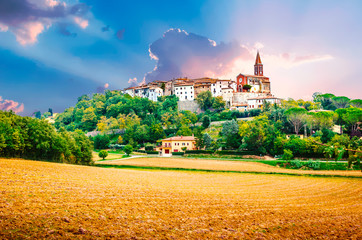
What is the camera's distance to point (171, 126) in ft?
251

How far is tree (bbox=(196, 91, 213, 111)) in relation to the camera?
292 ft

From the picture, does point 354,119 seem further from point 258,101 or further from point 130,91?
point 130,91

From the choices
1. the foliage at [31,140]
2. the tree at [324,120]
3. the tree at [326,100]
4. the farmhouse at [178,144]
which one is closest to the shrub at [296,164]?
the tree at [324,120]

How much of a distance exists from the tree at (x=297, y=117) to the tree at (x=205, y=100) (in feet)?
111

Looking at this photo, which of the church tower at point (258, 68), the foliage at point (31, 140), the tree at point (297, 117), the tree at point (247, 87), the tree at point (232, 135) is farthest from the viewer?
the church tower at point (258, 68)

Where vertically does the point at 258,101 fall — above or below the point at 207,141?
above

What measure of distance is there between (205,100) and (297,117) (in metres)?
36.8

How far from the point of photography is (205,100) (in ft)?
293

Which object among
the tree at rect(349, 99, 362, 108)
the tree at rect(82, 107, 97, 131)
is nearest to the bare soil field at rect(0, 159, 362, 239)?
the tree at rect(349, 99, 362, 108)

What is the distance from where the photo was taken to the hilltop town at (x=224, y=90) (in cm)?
8546

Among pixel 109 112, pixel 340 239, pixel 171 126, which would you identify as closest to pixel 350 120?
pixel 171 126

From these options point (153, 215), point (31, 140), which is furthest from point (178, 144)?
point (153, 215)

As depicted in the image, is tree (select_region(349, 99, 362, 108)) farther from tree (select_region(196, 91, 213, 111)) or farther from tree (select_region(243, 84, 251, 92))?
tree (select_region(196, 91, 213, 111))

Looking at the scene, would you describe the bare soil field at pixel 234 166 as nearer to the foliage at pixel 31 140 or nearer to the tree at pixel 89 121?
the foliage at pixel 31 140
